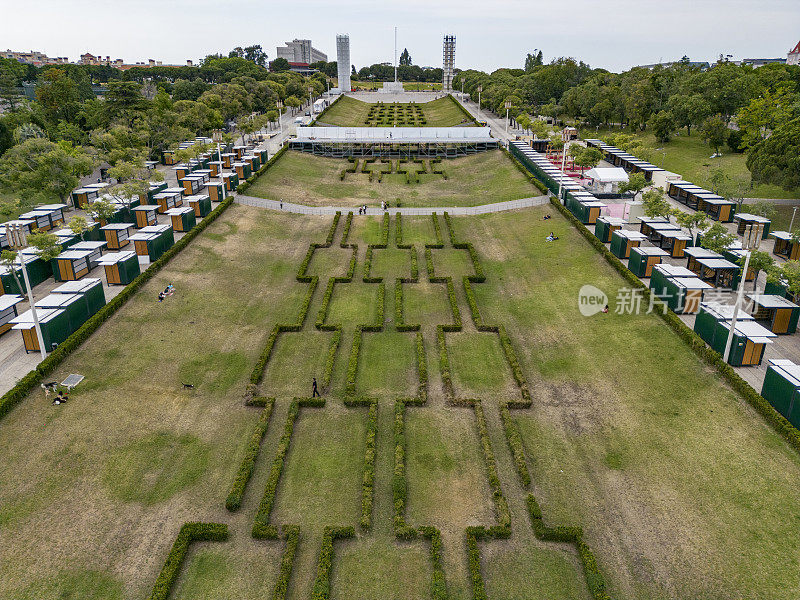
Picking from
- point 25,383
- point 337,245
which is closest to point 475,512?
point 25,383

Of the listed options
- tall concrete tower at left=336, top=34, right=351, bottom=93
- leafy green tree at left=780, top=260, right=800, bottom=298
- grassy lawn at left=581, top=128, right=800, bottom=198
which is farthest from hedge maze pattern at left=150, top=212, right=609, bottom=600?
tall concrete tower at left=336, top=34, right=351, bottom=93

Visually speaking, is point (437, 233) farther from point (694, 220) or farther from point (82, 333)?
point (82, 333)

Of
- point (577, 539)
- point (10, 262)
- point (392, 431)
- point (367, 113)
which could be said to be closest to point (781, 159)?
point (577, 539)

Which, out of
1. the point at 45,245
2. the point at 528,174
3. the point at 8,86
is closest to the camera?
the point at 45,245

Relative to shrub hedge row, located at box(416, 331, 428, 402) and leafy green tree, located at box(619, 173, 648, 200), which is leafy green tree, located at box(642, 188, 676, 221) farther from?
shrub hedge row, located at box(416, 331, 428, 402)

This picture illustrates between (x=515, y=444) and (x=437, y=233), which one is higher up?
(x=437, y=233)

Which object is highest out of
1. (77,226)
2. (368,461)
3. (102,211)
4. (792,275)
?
(102,211)

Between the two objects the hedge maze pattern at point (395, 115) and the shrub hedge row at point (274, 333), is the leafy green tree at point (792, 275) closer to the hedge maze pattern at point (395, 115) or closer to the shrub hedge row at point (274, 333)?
the shrub hedge row at point (274, 333)
